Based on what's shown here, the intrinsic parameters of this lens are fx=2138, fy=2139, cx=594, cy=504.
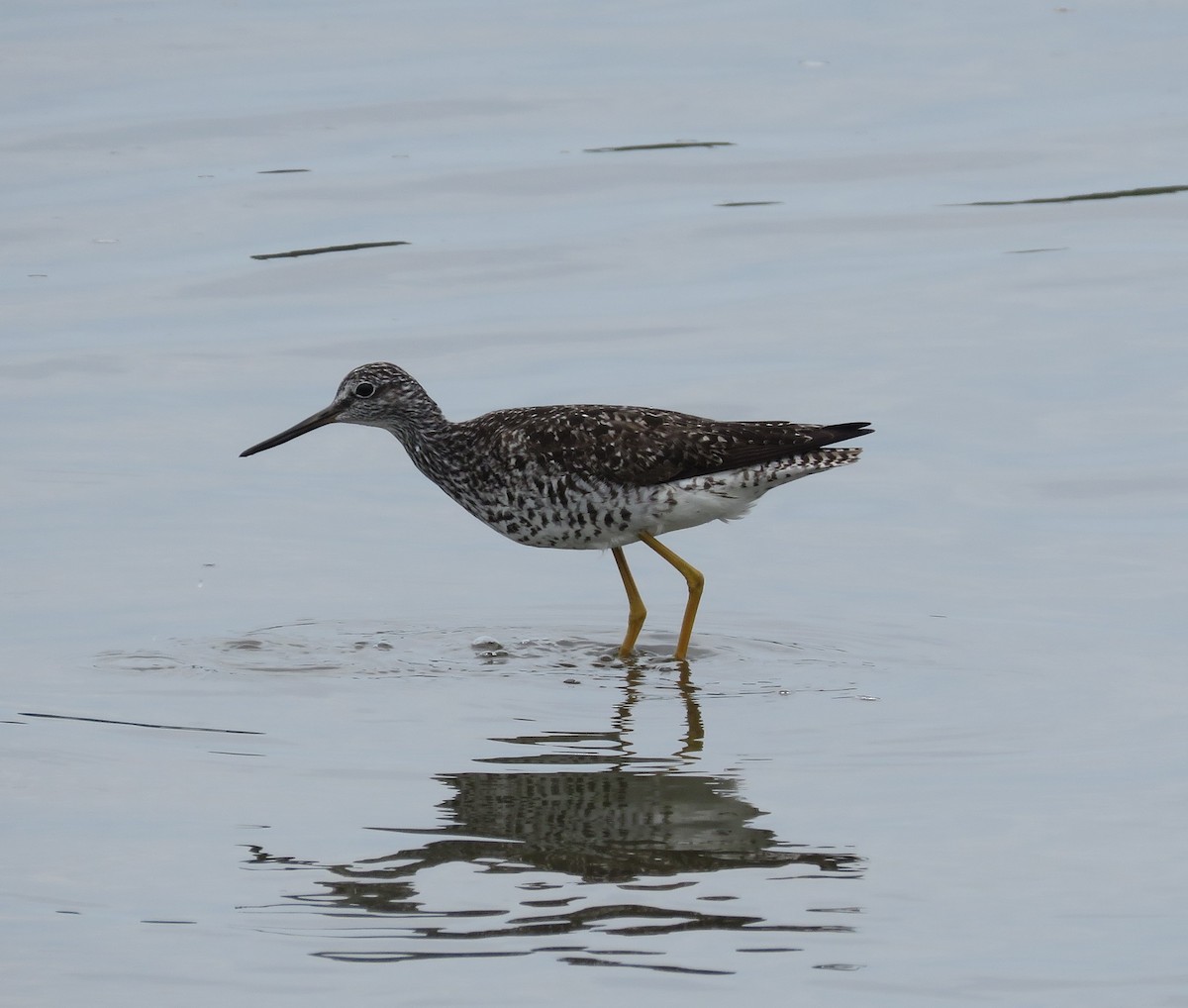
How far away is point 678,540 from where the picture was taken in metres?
12.9

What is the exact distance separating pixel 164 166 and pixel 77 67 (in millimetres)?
3916

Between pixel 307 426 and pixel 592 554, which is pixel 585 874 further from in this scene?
pixel 592 554

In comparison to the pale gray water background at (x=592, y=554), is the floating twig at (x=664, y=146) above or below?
above

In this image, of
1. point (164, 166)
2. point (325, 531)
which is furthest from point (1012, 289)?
point (164, 166)

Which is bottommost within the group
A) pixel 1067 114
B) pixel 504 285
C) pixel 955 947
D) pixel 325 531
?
pixel 955 947

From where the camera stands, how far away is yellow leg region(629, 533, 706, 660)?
10.6 meters

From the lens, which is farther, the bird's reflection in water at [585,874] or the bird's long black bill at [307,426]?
the bird's long black bill at [307,426]

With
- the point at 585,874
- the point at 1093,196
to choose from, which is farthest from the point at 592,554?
the point at 1093,196

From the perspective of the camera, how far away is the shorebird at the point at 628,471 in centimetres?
1098

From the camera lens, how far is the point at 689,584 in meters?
11.0

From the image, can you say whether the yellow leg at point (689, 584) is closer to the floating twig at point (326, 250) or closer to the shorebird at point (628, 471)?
the shorebird at point (628, 471)

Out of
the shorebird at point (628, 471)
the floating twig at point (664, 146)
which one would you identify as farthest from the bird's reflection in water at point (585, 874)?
the floating twig at point (664, 146)

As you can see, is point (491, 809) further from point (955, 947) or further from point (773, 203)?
point (773, 203)

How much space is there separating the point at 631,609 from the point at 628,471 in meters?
0.71
